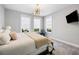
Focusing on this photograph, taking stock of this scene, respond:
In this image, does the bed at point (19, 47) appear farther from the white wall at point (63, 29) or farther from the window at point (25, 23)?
the white wall at point (63, 29)

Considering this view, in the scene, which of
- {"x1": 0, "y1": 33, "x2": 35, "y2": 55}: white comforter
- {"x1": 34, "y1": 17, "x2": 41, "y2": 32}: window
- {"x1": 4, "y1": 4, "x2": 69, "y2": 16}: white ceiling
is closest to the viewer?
{"x1": 0, "y1": 33, "x2": 35, "y2": 55}: white comforter

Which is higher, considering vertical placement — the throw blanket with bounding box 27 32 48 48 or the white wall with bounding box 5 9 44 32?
the white wall with bounding box 5 9 44 32

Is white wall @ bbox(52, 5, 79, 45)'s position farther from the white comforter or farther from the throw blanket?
the white comforter

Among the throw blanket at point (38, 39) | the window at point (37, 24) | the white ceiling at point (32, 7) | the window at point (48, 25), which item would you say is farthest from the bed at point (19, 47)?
the white ceiling at point (32, 7)

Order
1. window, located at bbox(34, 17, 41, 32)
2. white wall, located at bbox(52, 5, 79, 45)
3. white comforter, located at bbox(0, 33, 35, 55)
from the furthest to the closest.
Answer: white wall, located at bbox(52, 5, 79, 45) → window, located at bbox(34, 17, 41, 32) → white comforter, located at bbox(0, 33, 35, 55)

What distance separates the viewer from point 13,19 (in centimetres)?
96

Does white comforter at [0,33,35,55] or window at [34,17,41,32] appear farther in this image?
window at [34,17,41,32]

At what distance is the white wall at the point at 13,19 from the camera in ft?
3.03

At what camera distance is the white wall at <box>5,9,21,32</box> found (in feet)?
3.03

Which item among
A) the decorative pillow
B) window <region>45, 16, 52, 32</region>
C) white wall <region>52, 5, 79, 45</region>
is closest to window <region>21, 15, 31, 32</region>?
the decorative pillow

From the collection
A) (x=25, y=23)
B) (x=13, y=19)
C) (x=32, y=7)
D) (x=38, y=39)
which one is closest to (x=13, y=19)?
(x=13, y=19)
